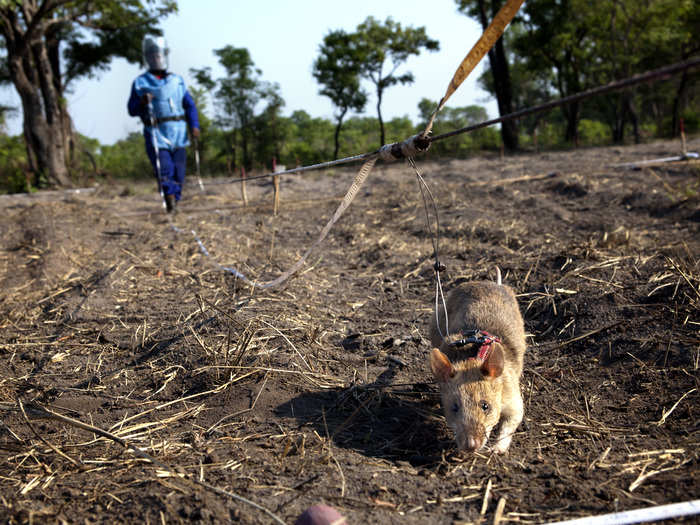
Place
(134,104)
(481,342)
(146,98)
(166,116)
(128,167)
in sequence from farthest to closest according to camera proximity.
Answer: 1. (128,167)
2. (166,116)
3. (134,104)
4. (146,98)
5. (481,342)

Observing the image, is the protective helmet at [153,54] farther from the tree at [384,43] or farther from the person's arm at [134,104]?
the tree at [384,43]

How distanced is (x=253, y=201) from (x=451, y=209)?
5.11 meters

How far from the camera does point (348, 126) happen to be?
95.5ft

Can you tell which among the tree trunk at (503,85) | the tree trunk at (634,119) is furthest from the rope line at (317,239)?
the tree trunk at (634,119)

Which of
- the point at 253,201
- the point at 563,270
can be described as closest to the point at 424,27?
the point at 253,201

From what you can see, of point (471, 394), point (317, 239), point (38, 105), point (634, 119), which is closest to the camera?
point (471, 394)

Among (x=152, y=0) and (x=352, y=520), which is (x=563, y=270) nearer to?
(x=352, y=520)

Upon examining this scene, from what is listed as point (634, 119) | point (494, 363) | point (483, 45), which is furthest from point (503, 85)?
point (494, 363)

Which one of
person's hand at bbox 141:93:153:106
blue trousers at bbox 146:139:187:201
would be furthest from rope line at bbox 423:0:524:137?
blue trousers at bbox 146:139:187:201

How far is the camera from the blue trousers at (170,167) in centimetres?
964

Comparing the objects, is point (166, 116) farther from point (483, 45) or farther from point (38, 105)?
point (483, 45)

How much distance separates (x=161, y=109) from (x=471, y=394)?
856 centimetres

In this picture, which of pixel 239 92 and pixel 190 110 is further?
pixel 239 92

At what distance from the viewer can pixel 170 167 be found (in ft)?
32.3
